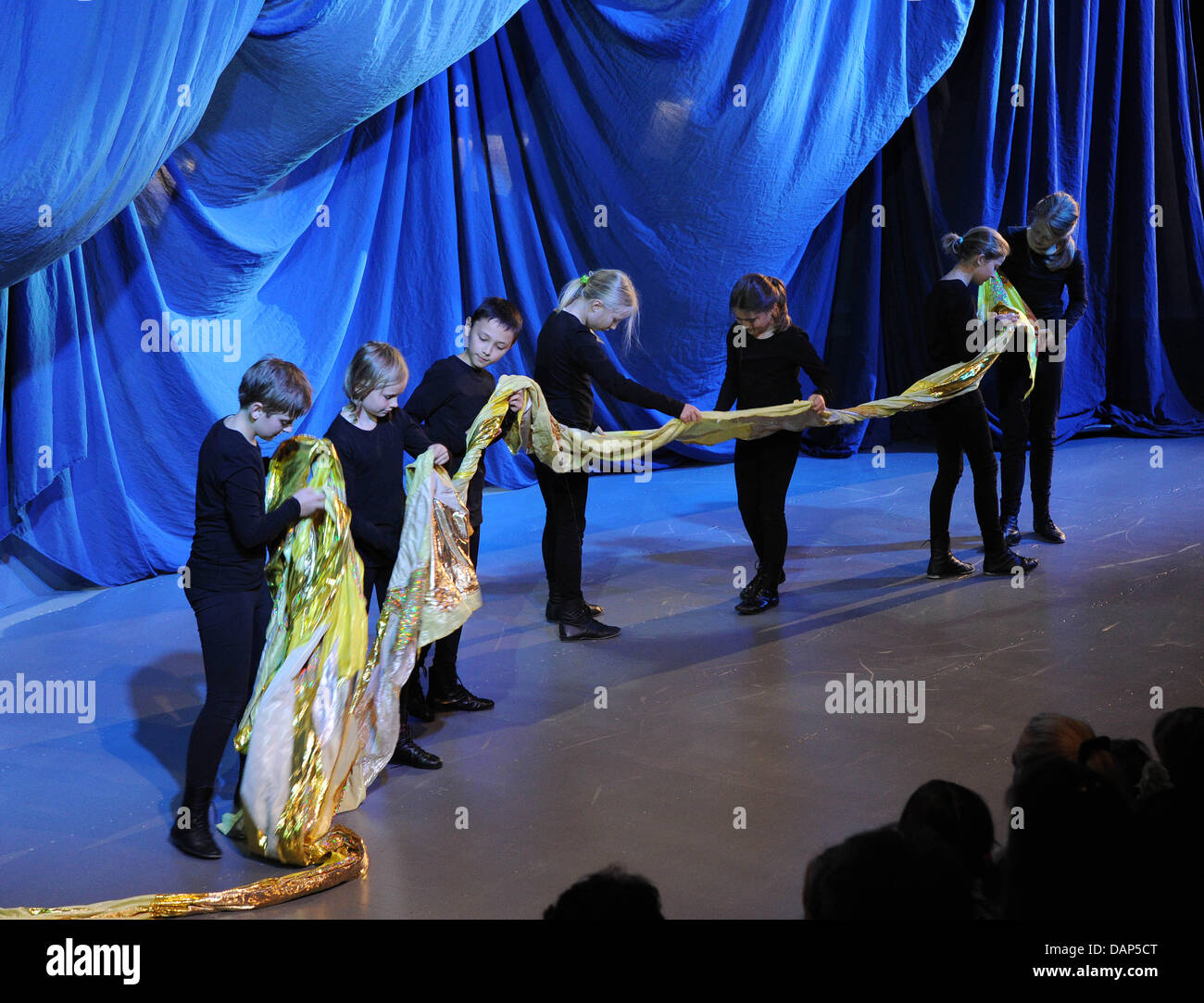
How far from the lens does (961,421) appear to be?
16.3 ft

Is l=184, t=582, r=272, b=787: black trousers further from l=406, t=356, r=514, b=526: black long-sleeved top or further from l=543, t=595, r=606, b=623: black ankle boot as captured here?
l=543, t=595, r=606, b=623: black ankle boot

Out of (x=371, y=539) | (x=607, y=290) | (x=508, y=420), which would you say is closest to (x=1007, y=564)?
(x=607, y=290)

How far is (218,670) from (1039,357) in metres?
3.78

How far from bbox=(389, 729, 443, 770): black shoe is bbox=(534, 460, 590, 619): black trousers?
3.62 feet

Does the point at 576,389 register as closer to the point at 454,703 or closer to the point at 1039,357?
the point at 454,703

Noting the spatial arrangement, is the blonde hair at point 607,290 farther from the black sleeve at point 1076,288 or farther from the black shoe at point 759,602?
the black sleeve at point 1076,288

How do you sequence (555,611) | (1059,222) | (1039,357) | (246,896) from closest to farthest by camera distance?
(246,896)
(555,611)
(1059,222)
(1039,357)

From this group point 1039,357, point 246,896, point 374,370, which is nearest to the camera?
point 246,896

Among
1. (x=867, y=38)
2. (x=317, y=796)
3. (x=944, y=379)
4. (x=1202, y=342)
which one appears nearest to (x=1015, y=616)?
(x=944, y=379)

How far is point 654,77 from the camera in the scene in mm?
6895

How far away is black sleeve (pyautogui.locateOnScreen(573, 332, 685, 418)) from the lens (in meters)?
4.24

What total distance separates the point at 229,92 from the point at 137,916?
3.43 m

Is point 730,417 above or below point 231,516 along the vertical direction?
above

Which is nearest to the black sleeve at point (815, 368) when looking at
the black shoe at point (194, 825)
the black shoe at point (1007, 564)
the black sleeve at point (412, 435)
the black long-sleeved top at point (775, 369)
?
the black long-sleeved top at point (775, 369)
